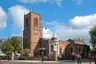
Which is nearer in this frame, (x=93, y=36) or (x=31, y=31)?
(x=93, y=36)

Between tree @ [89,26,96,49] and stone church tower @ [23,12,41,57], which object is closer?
tree @ [89,26,96,49]

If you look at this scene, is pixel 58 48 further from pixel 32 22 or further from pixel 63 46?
pixel 32 22

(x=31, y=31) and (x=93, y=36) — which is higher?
(x=31, y=31)

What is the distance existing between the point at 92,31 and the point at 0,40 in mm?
43467

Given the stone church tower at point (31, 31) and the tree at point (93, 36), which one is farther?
the stone church tower at point (31, 31)

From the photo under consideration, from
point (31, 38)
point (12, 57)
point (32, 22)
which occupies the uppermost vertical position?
point (32, 22)

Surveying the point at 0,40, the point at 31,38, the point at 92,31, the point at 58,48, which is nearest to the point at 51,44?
the point at 58,48

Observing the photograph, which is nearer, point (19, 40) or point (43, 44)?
point (43, 44)

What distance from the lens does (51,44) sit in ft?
304

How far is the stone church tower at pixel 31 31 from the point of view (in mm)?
97812

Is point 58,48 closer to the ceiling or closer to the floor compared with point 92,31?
closer to the floor

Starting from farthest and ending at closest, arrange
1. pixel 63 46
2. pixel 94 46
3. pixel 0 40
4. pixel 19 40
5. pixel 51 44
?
pixel 19 40 < pixel 0 40 < pixel 63 46 < pixel 51 44 < pixel 94 46

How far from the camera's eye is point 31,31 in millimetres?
98812

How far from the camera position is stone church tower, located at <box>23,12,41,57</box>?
321 ft
